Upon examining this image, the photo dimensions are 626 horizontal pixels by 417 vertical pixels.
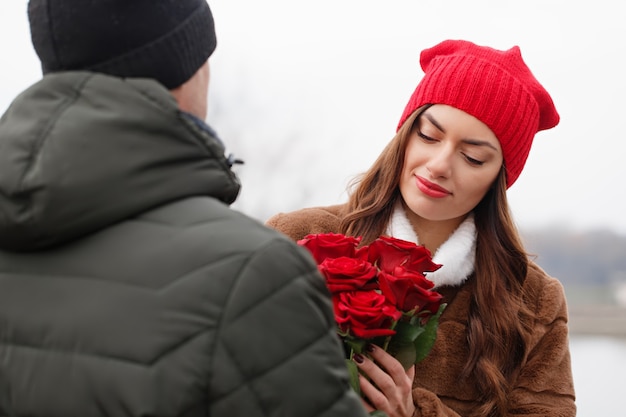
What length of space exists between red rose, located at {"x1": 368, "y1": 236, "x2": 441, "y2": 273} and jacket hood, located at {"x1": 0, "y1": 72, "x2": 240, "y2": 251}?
1.84 ft

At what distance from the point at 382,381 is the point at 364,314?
22 cm

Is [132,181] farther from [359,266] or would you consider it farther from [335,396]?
[359,266]

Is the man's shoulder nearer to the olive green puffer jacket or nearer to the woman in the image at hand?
the olive green puffer jacket

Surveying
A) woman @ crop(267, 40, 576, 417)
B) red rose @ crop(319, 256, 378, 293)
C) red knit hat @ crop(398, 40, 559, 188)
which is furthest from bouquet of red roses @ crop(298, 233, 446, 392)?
red knit hat @ crop(398, 40, 559, 188)

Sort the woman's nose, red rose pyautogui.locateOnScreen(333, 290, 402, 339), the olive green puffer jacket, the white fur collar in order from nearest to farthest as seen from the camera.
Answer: the olive green puffer jacket
red rose pyautogui.locateOnScreen(333, 290, 402, 339)
the woman's nose
the white fur collar

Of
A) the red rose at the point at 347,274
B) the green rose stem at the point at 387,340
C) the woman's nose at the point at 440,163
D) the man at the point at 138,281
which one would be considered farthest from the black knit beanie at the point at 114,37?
the woman's nose at the point at 440,163

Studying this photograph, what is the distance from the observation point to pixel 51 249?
0.84m

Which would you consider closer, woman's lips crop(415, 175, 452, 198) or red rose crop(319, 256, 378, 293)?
red rose crop(319, 256, 378, 293)

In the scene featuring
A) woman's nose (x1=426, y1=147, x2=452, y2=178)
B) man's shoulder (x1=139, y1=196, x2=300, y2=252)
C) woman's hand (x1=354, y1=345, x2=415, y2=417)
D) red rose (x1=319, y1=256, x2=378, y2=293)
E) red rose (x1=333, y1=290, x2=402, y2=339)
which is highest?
man's shoulder (x1=139, y1=196, x2=300, y2=252)

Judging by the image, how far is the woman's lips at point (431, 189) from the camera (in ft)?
6.15

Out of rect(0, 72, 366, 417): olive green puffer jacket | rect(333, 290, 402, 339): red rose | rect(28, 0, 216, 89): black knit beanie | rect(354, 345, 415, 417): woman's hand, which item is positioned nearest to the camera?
rect(0, 72, 366, 417): olive green puffer jacket

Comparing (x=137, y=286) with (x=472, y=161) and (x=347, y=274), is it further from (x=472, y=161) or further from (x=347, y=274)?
(x=472, y=161)

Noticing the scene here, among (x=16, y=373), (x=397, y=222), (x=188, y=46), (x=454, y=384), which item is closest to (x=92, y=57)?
(x=188, y=46)

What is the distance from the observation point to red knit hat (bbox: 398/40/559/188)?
1.90 m
